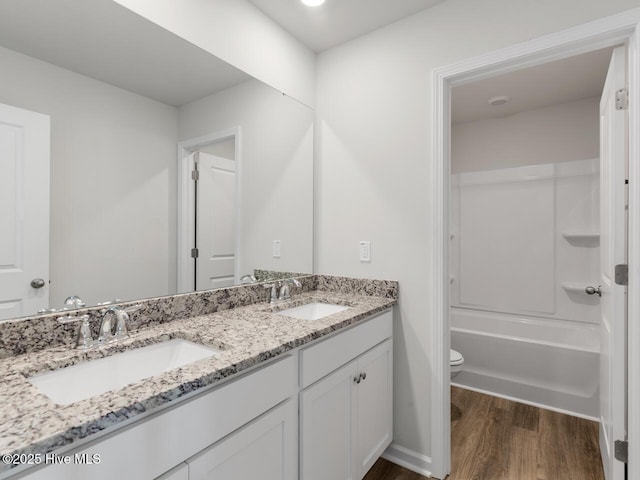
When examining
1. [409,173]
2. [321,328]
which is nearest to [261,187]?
[409,173]

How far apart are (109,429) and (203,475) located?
306 mm

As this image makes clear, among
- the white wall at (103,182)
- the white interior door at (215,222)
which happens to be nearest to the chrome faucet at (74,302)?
the white wall at (103,182)

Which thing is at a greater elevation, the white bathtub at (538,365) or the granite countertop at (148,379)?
the granite countertop at (148,379)

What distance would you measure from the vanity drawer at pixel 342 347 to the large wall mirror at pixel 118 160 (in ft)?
2.11

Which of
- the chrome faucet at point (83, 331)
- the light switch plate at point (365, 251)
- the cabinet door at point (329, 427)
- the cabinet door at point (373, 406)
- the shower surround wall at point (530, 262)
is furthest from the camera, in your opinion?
the shower surround wall at point (530, 262)

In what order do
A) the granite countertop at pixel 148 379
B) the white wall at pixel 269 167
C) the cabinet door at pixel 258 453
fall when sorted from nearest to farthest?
the granite countertop at pixel 148 379
the cabinet door at pixel 258 453
the white wall at pixel 269 167

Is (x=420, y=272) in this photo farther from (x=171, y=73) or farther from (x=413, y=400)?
(x=171, y=73)

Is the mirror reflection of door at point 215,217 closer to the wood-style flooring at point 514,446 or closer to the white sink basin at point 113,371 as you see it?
the white sink basin at point 113,371

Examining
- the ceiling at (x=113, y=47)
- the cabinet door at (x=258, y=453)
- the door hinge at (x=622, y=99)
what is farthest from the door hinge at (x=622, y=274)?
the ceiling at (x=113, y=47)

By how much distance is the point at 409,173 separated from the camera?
1.91 meters

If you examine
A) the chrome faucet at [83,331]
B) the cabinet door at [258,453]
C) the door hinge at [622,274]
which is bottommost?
the cabinet door at [258,453]

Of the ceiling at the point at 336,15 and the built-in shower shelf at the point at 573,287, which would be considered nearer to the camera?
the ceiling at the point at 336,15

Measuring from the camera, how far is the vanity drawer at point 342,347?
4.33 ft

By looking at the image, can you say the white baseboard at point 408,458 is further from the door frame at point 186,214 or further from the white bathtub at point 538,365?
the door frame at point 186,214
